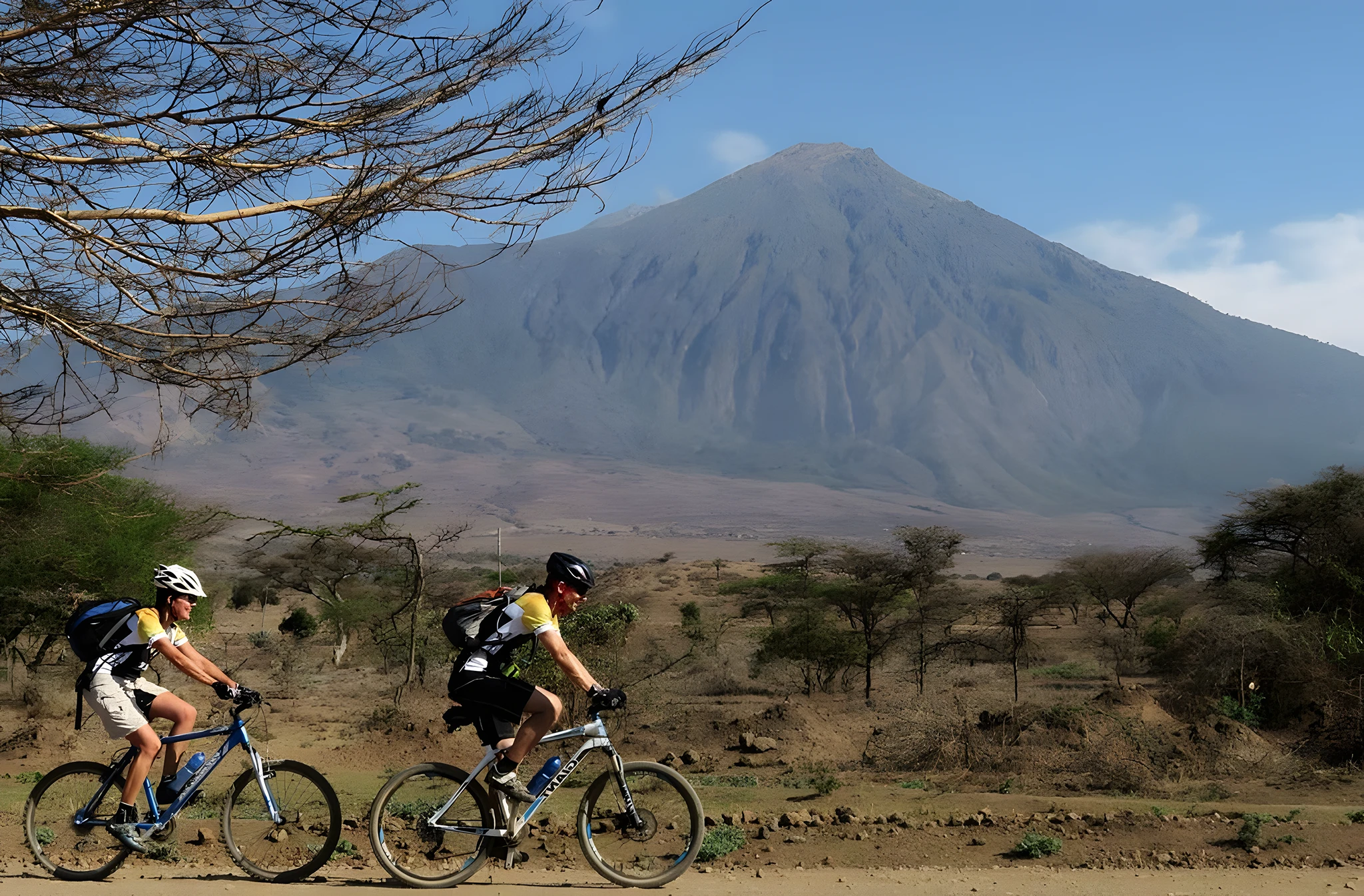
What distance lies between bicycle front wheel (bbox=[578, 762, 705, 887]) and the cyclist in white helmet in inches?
76.3

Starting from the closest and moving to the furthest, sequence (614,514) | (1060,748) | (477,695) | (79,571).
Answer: (477,695)
(1060,748)
(79,571)
(614,514)

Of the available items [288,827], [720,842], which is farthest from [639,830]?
[720,842]

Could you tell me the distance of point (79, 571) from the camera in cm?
1988

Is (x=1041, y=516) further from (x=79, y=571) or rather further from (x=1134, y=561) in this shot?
(x=79, y=571)

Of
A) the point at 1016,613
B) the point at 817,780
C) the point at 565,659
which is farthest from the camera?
the point at 1016,613

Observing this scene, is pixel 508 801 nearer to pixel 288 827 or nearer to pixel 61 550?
pixel 288 827

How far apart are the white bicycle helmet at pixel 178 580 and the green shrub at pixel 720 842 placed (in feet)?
11.6

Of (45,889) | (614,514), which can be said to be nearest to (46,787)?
(45,889)

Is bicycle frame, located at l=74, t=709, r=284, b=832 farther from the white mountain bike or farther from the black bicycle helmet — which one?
the black bicycle helmet

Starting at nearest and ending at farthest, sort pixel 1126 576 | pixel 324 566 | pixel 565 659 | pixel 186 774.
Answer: pixel 565 659 < pixel 186 774 < pixel 1126 576 < pixel 324 566

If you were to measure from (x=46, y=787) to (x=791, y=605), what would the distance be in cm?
2784

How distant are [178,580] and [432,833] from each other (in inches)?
73.3

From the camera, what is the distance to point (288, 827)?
588cm

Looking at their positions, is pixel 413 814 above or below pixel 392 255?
below
